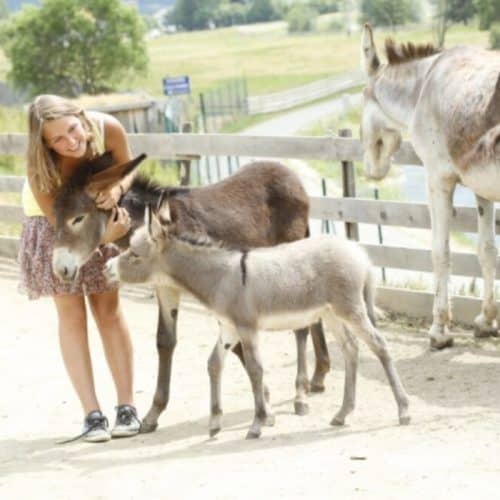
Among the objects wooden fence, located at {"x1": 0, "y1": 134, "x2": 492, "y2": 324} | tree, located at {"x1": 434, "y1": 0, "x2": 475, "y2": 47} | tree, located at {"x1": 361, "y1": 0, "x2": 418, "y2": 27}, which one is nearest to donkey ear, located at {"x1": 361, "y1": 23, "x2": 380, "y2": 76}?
wooden fence, located at {"x1": 0, "y1": 134, "x2": 492, "y2": 324}

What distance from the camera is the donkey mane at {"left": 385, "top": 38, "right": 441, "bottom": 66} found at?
866 cm

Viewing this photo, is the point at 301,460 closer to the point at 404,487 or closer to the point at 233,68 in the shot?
the point at 404,487

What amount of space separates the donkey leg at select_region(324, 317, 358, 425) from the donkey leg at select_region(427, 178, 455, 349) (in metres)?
1.77

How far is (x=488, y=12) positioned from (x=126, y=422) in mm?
47009

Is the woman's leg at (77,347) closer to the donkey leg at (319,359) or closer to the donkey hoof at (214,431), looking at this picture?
the donkey hoof at (214,431)

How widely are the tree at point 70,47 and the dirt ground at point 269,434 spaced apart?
56.0m

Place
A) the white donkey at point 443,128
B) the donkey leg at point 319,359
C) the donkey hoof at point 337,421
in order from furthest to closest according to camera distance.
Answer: the white donkey at point 443,128, the donkey leg at point 319,359, the donkey hoof at point 337,421

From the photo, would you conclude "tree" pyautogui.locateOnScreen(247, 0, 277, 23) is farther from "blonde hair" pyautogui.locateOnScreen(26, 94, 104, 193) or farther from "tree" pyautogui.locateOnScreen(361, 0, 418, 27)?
"blonde hair" pyautogui.locateOnScreen(26, 94, 104, 193)

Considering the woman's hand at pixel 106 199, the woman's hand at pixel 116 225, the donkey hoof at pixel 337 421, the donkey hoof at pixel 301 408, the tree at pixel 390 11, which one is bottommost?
the tree at pixel 390 11

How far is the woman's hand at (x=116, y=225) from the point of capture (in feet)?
22.1

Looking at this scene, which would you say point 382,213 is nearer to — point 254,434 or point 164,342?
point 164,342

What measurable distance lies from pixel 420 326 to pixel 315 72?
8147 cm

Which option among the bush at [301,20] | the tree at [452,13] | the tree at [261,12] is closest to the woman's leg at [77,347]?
the tree at [452,13]

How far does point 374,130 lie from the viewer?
29.1 ft
